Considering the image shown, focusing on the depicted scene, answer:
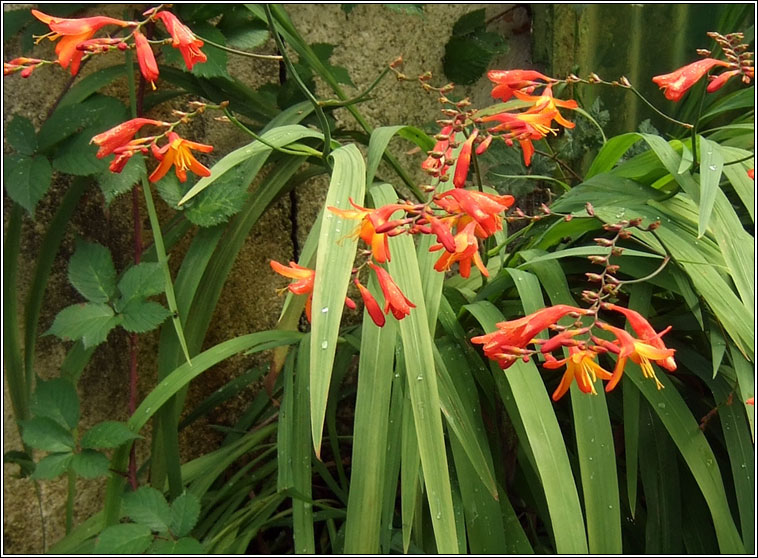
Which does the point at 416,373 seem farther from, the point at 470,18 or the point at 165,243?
the point at 470,18

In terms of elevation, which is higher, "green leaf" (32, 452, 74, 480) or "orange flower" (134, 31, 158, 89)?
"orange flower" (134, 31, 158, 89)

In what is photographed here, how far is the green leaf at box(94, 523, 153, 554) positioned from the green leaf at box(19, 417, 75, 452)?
0.40ft

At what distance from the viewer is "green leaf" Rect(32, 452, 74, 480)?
860 millimetres

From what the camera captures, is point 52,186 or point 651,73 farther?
point 651,73

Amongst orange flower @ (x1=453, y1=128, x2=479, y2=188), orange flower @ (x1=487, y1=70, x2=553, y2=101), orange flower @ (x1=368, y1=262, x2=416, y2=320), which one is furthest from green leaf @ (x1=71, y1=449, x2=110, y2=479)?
orange flower @ (x1=487, y1=70, x2=553, y2=101)

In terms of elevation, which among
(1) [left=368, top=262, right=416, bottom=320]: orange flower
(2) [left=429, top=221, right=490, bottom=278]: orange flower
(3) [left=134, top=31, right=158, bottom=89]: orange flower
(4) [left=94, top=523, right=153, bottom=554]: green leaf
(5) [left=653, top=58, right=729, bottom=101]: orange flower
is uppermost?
(3) [left=134, top=31, right=158, bottom=89]: orange flower

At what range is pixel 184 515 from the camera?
835mm

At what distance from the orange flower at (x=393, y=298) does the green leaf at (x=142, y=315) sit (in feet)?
1.03

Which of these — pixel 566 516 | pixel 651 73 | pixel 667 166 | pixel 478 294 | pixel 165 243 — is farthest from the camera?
pixel 651 73

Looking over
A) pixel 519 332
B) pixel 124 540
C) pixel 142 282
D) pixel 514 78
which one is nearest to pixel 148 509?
pixel 124 540

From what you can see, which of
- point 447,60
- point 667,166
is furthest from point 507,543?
point 447,60

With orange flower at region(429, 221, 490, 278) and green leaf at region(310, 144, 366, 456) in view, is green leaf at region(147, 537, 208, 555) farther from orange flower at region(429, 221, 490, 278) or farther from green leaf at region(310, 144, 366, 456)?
orange flower at region(429, 221, 490, 278)

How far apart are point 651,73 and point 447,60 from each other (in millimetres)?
376

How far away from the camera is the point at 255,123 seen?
48.6 inches
